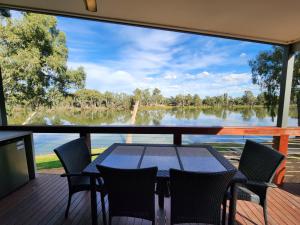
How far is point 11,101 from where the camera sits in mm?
3279

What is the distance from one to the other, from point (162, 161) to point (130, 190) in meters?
0.52

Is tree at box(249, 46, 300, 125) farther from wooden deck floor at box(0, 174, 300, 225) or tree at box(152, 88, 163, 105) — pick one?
tree at box(152, 88, 163, 105)

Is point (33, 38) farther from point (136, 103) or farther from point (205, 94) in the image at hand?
point (205, 94)

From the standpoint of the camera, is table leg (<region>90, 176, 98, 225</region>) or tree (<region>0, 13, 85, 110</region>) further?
tree (<region>0, 13, 85, 110</region>)

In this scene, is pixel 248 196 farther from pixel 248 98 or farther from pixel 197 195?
pixel 248 98

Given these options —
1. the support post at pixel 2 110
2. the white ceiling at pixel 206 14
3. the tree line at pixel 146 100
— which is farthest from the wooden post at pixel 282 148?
the support post at pixel 2 110

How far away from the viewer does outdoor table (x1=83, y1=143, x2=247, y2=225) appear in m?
1.67

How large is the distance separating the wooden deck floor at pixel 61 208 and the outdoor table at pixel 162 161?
0.64m

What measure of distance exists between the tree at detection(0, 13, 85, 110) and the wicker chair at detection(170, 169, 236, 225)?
2.47 meters

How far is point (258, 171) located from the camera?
2.01 meters

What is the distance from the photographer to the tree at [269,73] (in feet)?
10.2

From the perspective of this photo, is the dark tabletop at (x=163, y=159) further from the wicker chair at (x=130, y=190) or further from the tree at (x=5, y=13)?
the tree at (x=5, y=13)

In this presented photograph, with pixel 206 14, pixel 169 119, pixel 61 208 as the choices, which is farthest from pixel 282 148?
pixel 61 208

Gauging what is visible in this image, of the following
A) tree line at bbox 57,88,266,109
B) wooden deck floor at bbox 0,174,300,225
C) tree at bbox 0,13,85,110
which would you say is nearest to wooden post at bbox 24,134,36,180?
wooden deck floor at bbox 0,174,300,225
